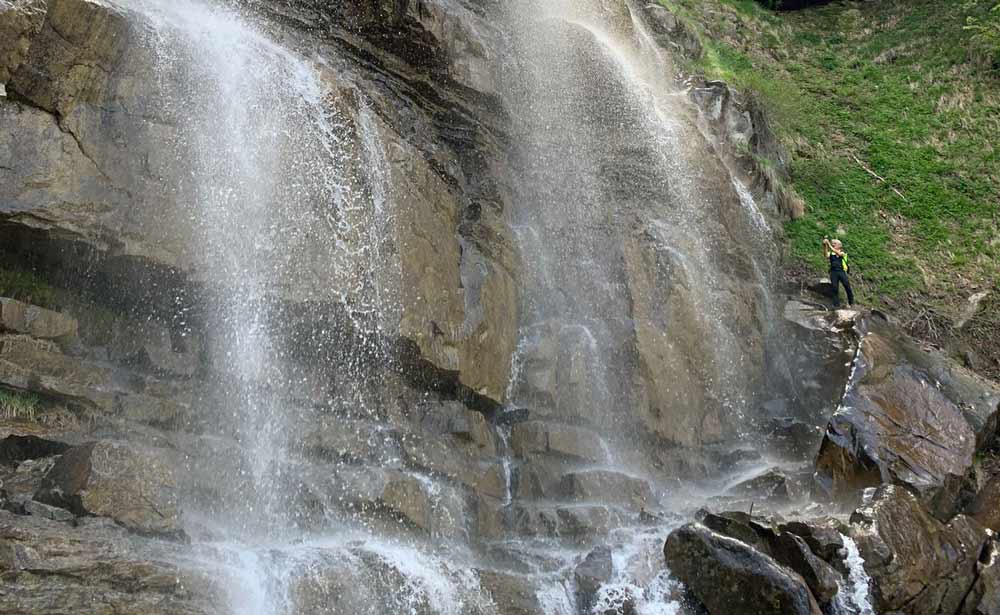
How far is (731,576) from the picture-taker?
29.4 feet

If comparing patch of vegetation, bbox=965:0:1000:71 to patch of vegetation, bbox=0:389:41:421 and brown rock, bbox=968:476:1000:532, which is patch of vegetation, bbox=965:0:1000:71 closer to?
brown rock, bbox=968:476:1000:532

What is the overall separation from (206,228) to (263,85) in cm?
259

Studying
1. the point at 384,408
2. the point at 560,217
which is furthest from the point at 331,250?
the point at 560,217

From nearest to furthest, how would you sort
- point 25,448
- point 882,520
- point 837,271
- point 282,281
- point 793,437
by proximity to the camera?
point 25,448
point 882,520
point 282,281
point 793,437
point 837,271

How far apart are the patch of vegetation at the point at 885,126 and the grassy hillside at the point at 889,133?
0.04 meters

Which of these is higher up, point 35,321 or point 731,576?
point 731,576

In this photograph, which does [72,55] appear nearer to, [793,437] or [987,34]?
[793,437]

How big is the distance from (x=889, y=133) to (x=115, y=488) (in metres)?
22.1

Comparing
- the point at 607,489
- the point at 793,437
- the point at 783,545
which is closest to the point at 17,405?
the point at 607,489

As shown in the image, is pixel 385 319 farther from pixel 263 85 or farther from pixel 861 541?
pixel 861 541

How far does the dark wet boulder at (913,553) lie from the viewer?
A: 381 inches

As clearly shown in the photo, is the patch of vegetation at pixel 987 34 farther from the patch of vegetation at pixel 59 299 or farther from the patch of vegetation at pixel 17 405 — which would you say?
the patch of vegetation at pixel 17 405

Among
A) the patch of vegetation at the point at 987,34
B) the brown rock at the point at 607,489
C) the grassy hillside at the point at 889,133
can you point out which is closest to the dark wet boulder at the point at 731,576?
the brown rock at the point at 607,489

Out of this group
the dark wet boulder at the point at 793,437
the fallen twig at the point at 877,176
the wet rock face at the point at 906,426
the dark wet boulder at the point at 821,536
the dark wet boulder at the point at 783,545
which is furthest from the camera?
the fallen twig at the point at 877,176
